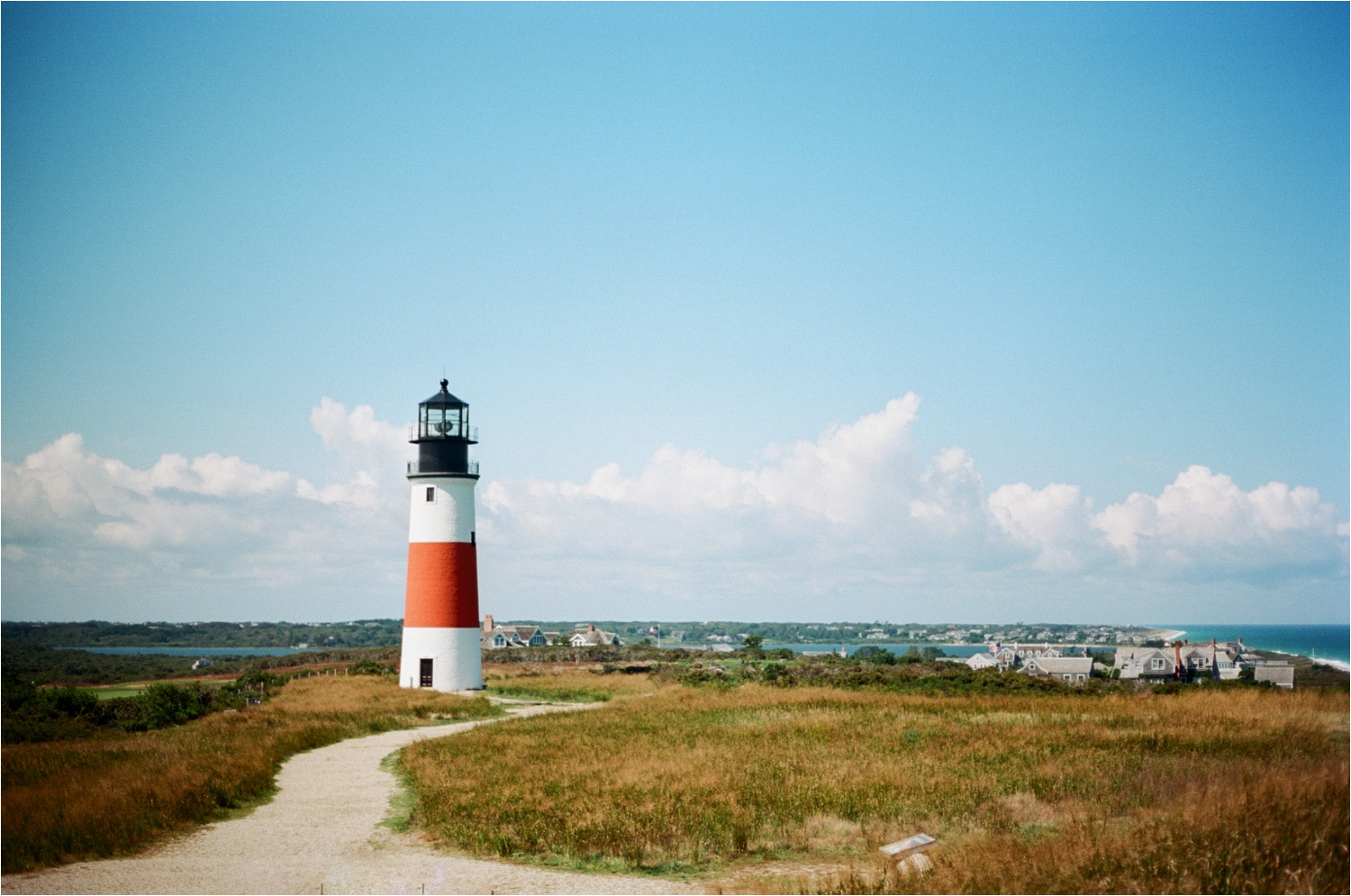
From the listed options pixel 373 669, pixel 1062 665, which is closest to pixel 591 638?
pixel 1062 665

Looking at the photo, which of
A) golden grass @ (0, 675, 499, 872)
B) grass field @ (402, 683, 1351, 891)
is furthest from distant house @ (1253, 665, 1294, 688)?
golden grass @ (0, 675, 499, 872)

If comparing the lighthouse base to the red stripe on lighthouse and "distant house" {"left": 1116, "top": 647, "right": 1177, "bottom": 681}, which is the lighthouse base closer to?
the red stripe on lighthouse

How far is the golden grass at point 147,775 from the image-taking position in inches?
520

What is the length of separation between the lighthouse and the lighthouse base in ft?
0.11

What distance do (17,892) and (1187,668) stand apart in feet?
274

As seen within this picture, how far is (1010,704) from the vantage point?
28.7m

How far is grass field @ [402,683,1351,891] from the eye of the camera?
988 centimetres

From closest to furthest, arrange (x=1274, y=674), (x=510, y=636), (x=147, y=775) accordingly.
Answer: (x=147, y=775), (x=1274, y=674), (x=510, y=636)

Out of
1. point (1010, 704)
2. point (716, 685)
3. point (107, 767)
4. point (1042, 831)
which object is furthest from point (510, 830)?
point (716, 685)

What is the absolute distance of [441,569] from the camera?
38.6 meters

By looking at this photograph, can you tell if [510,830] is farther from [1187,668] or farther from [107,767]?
[1187,668]

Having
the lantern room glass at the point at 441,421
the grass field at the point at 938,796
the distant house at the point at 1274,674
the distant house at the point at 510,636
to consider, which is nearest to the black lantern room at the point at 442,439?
the lantern room glass at the point at 441,421

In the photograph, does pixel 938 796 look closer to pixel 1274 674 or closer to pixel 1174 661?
pixel 1274 674

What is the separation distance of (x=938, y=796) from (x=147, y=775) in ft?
41.6
